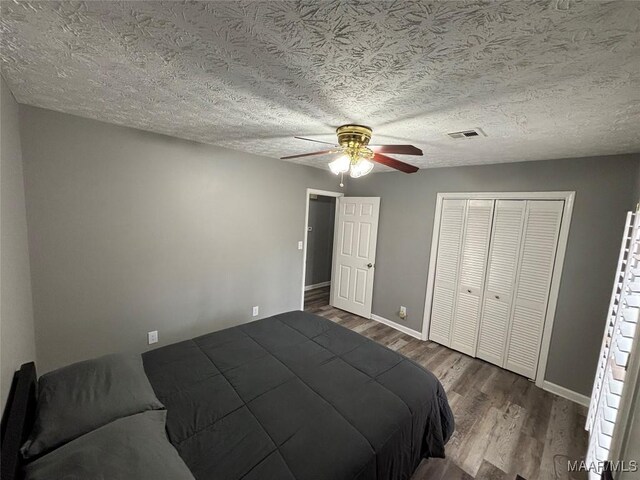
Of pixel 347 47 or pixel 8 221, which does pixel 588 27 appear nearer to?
pixel 347 47

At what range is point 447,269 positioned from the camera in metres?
3.31

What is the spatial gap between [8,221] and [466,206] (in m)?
3.90

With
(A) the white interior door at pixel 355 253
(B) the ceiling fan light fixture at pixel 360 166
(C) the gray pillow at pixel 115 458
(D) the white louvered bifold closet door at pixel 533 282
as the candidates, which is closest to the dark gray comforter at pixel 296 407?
(C) the gray pillow at pixel 115 458

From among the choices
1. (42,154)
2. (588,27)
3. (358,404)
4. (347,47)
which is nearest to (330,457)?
(358,404)

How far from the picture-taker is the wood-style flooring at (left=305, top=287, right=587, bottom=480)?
5.82 feet

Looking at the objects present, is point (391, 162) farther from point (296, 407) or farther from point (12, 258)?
point (12, 258)

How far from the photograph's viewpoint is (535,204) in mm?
2660

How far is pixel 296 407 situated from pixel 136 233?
6.74ft

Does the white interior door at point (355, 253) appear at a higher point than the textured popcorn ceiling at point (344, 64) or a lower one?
lower

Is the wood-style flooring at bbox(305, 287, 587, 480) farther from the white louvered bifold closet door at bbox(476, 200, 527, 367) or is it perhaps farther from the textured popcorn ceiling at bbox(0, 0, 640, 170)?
the textured popcorn ceiling at bbox(0, 0, 640, 170)

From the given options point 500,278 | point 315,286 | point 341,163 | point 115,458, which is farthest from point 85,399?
point 315,286

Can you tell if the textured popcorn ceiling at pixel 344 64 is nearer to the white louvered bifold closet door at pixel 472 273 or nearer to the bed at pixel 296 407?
the white louvered bifold closet door at pixel 472 273

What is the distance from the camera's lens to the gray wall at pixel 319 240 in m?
5.42

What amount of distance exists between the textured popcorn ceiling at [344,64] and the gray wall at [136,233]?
0.38 metres
